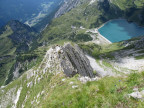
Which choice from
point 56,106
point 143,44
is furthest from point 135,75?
point 143,44

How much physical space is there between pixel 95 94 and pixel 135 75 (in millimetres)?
4084

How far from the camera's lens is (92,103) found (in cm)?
1036

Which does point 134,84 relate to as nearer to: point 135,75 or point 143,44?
point 135,75

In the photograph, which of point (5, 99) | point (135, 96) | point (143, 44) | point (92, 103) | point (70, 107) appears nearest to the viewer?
point (135, 96)

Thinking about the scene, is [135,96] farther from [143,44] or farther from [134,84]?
[143,44]

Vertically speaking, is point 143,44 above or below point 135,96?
below

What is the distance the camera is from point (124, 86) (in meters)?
10.9

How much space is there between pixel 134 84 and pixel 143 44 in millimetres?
121527

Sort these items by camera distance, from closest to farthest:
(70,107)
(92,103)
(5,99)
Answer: (92,103), (70,107), (5,99)

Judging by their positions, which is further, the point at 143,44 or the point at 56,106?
the point at 143,44

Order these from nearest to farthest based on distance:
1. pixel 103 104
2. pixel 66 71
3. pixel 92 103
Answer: pixel 103 104 < pixel 92 103 < pixel 66 71

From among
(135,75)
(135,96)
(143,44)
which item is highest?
(135,75)

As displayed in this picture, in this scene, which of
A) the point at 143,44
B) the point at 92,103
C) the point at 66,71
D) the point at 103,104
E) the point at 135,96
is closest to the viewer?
the point at 135,96

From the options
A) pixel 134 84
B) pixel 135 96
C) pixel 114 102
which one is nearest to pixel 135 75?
pixel 134 84
